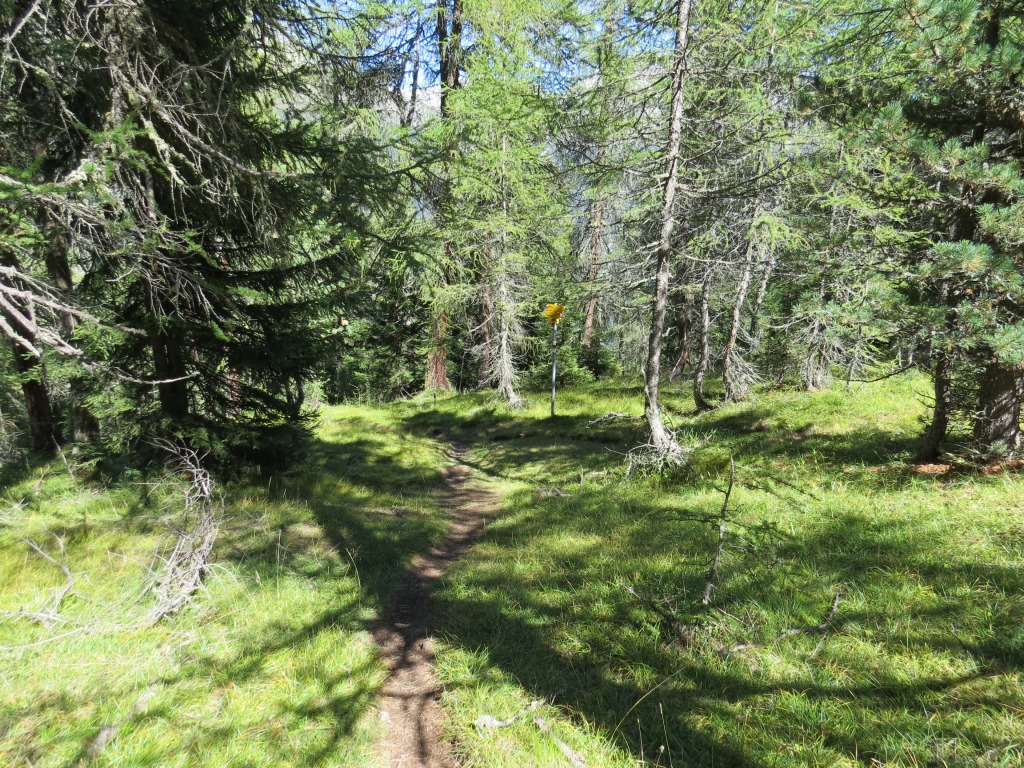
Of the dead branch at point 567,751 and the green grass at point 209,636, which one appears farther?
the green grass at point 209,636

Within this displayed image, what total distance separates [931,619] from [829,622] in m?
0.66

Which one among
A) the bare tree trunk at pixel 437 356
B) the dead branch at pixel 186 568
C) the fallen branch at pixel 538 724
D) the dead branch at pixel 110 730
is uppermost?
the bare tree trunk at pixel 437 356

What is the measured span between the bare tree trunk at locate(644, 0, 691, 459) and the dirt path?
133 inches

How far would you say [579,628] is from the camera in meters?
4.00

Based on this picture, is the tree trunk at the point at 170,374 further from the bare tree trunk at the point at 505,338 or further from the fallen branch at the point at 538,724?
the bare tree trunk at the point at 505,338

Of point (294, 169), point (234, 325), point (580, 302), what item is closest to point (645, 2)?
point (580, 302)

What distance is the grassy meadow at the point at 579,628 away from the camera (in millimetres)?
2754

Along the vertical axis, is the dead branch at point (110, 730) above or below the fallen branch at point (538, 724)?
above

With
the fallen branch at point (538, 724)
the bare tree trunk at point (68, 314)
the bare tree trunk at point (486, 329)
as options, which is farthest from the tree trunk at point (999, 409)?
the bare tree trunk at point (486, 329)

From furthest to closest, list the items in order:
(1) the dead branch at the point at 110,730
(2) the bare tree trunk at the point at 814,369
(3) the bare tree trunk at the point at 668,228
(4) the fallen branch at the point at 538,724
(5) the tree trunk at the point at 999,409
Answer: (2) the bare tree trunk at the point at 814,369, (3) the bare tree trunk at the point at 668,228, (5) the tree trunk at the point at 999,409, (4) the fallen branch at the point at 538,724, (1) the dead branch at the point at 110,730

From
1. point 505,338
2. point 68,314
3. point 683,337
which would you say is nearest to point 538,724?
point 68,314

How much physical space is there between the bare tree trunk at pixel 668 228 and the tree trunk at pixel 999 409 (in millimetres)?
3614

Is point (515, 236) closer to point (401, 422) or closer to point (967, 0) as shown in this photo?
point (401, 422)

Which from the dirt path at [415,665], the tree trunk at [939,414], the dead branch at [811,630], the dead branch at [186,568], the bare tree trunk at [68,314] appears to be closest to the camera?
the dirt path at [415,665]
